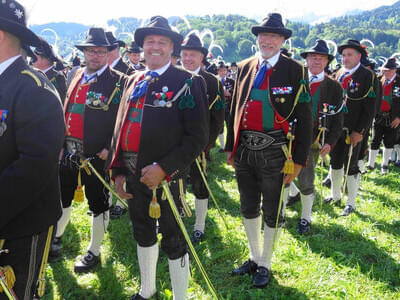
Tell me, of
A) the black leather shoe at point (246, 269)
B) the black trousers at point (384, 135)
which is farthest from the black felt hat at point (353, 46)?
the black leather shoe at point (246, 269)

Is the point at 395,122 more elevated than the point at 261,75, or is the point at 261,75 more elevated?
the point at 261,75

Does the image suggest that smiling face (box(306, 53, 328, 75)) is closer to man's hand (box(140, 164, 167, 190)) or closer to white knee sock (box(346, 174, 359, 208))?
white knee sock (box(346, 174, 359, 208))

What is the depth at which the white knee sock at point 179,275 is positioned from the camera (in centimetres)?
330

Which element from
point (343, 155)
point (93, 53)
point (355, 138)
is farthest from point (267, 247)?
point (93, 53)

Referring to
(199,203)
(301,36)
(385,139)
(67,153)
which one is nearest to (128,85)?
(67,153)

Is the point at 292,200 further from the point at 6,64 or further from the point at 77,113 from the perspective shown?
the point at 6,64

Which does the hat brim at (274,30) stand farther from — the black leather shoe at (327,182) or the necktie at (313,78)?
the black leather shoe at (327,182)

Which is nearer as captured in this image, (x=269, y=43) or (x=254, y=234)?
(x=269, y=43)

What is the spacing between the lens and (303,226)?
5445 millimetres

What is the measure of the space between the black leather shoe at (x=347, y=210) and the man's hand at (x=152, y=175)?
4.47 m

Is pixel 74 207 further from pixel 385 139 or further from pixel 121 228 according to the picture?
pixel 385 139

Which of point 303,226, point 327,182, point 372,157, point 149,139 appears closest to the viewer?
point 149,139

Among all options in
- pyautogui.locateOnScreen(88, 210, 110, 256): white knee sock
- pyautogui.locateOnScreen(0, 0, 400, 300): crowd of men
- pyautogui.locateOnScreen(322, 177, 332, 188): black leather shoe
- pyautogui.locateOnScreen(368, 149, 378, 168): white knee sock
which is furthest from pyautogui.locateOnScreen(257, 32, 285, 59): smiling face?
pyautogui.locateOnScreen(368, 149, 378, 168): white knee sock

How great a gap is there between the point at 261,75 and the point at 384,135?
641 cm
